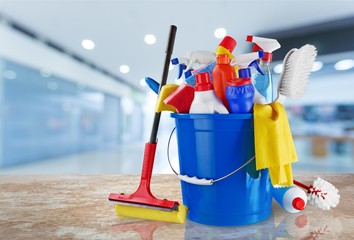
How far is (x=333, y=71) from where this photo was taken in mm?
5316

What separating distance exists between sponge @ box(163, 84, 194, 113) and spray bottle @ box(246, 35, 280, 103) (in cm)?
16

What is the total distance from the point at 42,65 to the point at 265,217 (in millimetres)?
5106

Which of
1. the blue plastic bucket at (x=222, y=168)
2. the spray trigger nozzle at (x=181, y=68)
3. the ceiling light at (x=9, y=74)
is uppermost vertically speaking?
the ceiling light at (x=9, y=74)

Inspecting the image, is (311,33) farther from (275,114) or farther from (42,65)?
(42,65)

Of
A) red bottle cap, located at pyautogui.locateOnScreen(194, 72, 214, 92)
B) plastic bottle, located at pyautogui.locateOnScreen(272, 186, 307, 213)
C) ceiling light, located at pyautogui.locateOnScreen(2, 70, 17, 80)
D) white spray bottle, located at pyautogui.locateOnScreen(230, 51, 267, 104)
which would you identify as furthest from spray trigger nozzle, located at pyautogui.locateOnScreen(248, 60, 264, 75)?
ceiling light, located at pyautogui.locateOnScreen(2, 70, 17, 80)

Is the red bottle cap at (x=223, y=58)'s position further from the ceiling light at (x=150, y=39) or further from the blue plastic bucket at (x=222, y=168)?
the ceiling light at (x=150, y=39)

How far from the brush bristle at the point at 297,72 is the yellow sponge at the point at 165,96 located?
215 mm

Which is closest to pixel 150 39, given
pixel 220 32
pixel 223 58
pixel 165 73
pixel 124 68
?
pixel 220 32

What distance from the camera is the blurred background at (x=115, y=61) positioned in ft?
10.1

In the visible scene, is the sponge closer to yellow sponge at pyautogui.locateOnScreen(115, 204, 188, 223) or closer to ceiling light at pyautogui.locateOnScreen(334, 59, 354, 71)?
yellow sponge at pyautogui.locateOnScreen(115, 204, 188, 223)

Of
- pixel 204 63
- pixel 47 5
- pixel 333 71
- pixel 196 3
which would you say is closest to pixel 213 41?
pixel 196 3

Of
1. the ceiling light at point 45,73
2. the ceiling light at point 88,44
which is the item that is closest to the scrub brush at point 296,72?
the ceiling light at point 88,44

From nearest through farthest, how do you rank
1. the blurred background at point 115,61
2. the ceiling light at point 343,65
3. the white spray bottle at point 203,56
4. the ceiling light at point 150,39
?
1. the white spray bottle at point 203,56
2. the blurred background at point 115,61
3. the ceiling light at point 150,39
4. the ceiling light at point 343,65

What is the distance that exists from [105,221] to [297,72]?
1.62 feet
